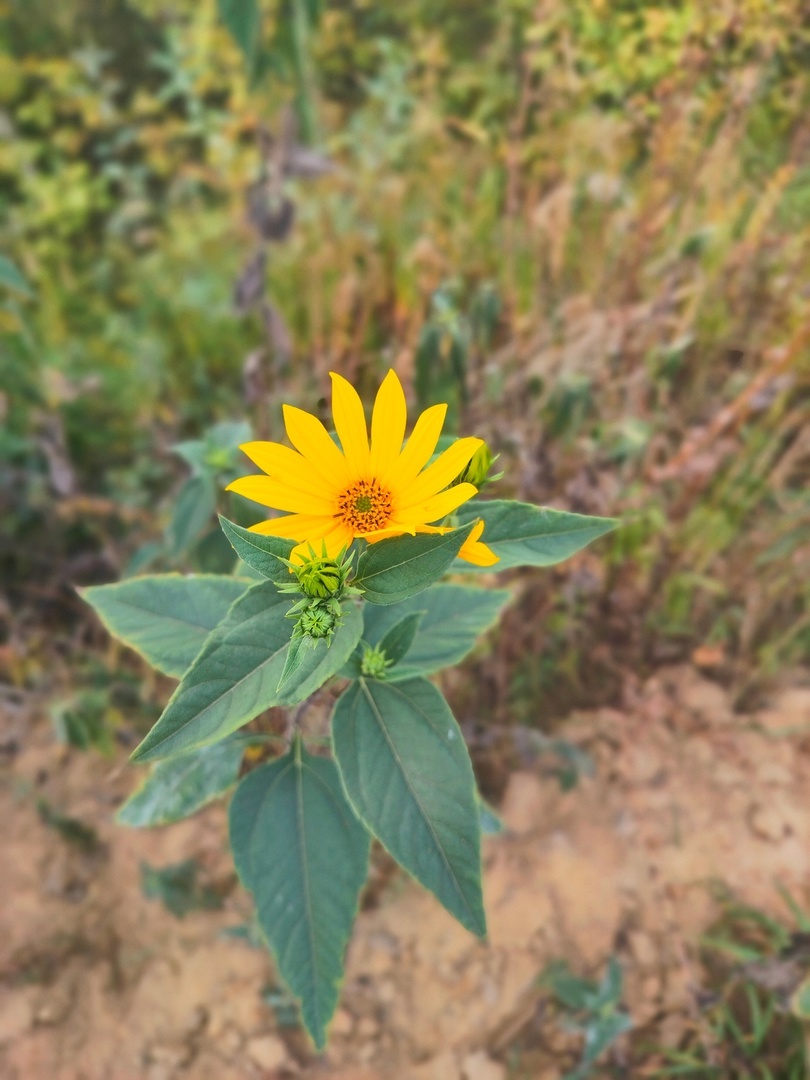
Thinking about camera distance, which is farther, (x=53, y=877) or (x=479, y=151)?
(x=479, y=151)

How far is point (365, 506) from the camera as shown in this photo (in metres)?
0.68

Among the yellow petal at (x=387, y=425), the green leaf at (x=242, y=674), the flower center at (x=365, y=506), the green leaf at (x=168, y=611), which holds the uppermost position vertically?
the yellow petal at (x=387, y=425)

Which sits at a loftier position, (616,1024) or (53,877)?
(616,1024)

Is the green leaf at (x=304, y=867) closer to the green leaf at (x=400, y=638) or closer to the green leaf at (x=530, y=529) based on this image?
the green leaf at (x=400, y=638)

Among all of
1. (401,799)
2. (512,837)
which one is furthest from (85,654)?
(401,799)

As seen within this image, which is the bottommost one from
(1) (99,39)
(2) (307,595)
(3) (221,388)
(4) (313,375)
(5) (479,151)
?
(3) (221,388)

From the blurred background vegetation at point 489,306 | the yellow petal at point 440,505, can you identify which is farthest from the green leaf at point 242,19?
Answer: the yellow petal at point 440,505

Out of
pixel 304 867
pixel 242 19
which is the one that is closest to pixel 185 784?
pixel 304 867

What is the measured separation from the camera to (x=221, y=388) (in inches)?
81.3

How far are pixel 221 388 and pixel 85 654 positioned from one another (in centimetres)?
83

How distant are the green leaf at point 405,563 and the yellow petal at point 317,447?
90 millimetres

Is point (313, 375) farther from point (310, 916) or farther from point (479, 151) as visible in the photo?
point (310, 916)

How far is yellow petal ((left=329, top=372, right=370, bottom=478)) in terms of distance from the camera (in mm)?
655

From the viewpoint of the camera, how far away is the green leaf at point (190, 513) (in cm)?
110
